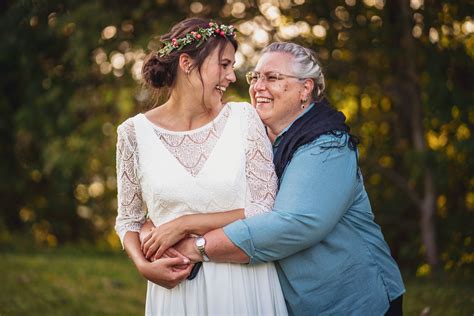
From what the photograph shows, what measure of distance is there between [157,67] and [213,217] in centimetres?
82

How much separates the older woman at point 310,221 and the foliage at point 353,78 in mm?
3264

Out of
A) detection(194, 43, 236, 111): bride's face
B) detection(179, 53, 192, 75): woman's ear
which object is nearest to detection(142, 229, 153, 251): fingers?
detection(194, 43, 236, 111): bride's face

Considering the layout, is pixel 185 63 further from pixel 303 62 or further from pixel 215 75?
pixel 303 62

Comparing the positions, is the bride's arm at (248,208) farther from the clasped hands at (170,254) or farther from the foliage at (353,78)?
the foliage at (353,78)

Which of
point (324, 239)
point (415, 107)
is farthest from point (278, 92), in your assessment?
point (415, 107)

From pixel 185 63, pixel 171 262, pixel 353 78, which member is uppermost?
pixel 185 63

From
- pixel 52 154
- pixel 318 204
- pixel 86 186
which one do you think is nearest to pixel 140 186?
pixel 318 204

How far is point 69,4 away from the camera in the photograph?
22.9ft

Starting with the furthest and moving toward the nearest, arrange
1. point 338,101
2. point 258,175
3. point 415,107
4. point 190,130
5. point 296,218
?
1. point 338,101
2. point 415,107
3. point 190,130
4. point 258,175
5. point 296,218

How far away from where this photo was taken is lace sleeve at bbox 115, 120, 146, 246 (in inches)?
117

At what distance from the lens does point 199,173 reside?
284 cm

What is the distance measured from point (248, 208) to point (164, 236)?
0.40m

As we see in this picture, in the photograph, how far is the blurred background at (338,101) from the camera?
6.11m

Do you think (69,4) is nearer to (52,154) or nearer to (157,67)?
(52,154)
